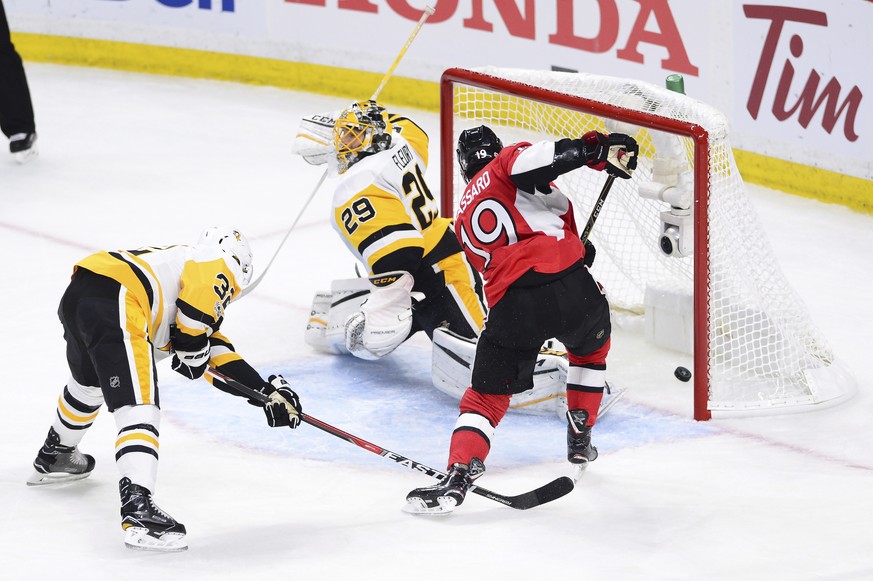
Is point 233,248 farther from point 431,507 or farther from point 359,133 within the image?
point 359,133

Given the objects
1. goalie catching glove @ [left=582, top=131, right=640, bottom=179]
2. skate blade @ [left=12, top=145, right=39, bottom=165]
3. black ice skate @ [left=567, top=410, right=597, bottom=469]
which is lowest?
skate blade @ [left=12, top=145, right=39, bottom=165]

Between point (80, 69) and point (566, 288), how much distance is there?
526 cm

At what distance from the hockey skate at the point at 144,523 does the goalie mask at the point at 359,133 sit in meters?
1.46

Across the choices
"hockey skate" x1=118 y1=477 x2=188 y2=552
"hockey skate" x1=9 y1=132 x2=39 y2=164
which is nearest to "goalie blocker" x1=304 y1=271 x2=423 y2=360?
"hockey skate" x1=118 y1=477 x2=188 y2=552

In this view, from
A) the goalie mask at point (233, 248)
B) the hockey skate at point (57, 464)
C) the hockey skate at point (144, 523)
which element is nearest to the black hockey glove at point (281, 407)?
the goalie mask at point (233, 248)

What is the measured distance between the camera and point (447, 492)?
3.50 m

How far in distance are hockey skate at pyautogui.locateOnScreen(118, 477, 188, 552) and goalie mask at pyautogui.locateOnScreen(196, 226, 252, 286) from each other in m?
0.57

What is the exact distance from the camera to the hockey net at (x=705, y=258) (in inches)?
160

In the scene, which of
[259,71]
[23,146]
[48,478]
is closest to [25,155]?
[23,146]

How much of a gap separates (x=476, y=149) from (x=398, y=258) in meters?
0.65

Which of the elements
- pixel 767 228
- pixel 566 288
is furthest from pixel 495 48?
pixel 566 288

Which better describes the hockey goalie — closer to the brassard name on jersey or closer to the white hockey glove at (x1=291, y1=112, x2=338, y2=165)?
the white hockey glove at (x1=291, y1=112, x2=338, y2=165)

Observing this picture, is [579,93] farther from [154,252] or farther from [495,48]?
[495,48]

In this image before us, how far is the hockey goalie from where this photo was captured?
425 centimetres
